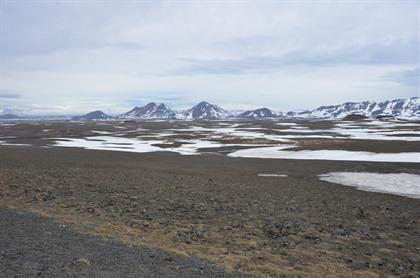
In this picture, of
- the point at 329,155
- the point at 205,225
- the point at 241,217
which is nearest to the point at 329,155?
the point at 329,155

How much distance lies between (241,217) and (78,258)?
7743 millimetres

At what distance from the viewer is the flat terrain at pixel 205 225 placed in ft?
→ 32.1

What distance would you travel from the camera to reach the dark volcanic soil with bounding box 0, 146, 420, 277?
1093cm

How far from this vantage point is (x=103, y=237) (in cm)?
1165

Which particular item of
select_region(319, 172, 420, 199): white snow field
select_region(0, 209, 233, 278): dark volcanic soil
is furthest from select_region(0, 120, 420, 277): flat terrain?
select_region(319, 172, 420, 199): white snow field

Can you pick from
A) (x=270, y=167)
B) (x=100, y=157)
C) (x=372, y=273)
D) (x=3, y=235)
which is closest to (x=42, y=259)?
(x=3, y=235)

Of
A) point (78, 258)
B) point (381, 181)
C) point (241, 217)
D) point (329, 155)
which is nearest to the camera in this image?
point (78, 258)

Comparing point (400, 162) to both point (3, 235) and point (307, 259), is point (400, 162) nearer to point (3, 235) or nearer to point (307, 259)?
point (307, 259)

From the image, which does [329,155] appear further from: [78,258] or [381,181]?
[78,258]

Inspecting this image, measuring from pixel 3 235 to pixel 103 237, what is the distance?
2.55 m

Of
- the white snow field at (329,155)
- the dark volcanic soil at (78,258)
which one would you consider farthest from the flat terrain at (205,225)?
the white snow field at (329,155)

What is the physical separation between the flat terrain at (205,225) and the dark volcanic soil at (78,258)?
0.08 feet

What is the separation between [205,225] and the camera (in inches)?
566

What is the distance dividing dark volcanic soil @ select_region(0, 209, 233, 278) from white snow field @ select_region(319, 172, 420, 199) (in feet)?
54.7
